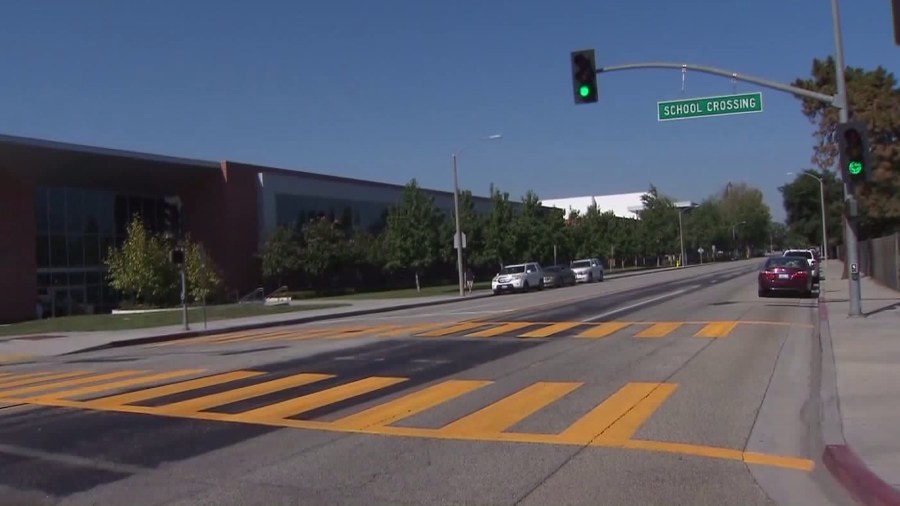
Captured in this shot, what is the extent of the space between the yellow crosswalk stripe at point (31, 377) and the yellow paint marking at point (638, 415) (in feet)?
35.9

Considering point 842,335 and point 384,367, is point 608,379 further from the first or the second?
point 842,335

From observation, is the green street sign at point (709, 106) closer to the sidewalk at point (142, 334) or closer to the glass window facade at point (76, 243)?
the sidewalk at point (142, 334)

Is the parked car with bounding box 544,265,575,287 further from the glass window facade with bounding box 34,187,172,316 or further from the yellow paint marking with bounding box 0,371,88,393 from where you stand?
the yellow paint marking with bounding box 0,371,88,393

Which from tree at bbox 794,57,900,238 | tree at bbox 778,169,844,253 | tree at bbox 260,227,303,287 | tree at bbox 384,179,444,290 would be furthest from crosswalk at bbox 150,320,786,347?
tree at bbox 778,169,844,253

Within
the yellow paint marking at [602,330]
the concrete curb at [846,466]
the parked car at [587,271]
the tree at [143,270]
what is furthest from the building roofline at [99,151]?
the concrete curb at [846,466]

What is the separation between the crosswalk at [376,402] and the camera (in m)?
8.95

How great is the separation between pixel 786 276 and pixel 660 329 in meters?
13.2

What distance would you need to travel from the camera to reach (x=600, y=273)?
64375 millimetres

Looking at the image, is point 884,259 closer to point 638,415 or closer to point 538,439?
point 638,415

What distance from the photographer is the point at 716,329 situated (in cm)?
1984

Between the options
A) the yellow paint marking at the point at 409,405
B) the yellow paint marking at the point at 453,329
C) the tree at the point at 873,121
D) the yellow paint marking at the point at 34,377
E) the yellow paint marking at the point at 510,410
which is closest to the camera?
the yellow paint marking at the point at 510,410

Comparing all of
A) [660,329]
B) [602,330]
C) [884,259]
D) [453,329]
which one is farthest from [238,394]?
[884,259]

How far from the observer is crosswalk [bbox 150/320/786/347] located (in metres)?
19.6

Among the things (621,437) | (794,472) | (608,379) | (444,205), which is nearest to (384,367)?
(608,379)
